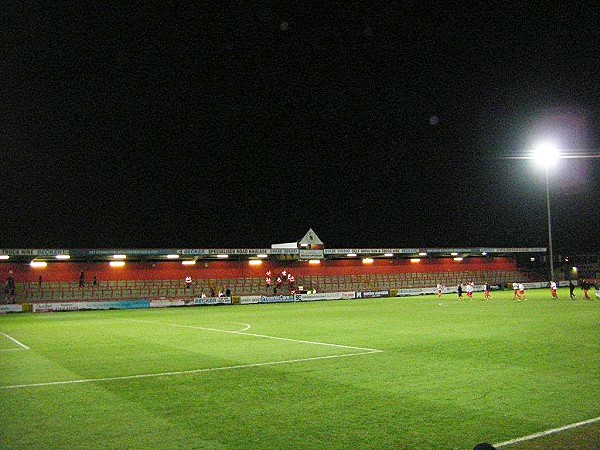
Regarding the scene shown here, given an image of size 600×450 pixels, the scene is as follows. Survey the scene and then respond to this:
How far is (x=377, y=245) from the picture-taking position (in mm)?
78688

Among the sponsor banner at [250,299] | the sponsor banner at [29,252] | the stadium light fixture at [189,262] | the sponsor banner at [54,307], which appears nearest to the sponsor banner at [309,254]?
the sponsor banner at [250,299]

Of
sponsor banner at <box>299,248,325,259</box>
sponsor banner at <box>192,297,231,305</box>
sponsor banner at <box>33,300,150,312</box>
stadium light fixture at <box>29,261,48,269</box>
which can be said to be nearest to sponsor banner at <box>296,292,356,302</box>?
sponsor banner at <box>299,248,325,259</box>

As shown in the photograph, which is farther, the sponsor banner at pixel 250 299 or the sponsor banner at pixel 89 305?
the sponsor banner at pixel 250 299

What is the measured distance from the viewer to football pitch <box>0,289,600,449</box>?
7.42m

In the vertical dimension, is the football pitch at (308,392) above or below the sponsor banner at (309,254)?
below

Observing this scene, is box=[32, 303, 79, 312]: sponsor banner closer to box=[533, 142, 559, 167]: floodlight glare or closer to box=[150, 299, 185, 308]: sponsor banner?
box=[150, 299, 185, 308]: sponsor banner

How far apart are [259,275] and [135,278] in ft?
44.5

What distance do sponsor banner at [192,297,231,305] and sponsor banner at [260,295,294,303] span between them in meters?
3.70

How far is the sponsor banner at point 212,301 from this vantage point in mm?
52656

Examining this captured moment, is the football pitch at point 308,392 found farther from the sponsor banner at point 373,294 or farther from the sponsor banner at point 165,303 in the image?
the sponsor banner at point 373,294

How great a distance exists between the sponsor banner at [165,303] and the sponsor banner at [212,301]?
142 centimetres

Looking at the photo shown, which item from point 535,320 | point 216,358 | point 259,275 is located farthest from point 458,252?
point 216,358

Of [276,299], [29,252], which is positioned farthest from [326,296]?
[29,252]

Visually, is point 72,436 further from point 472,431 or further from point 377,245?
point 377,245
